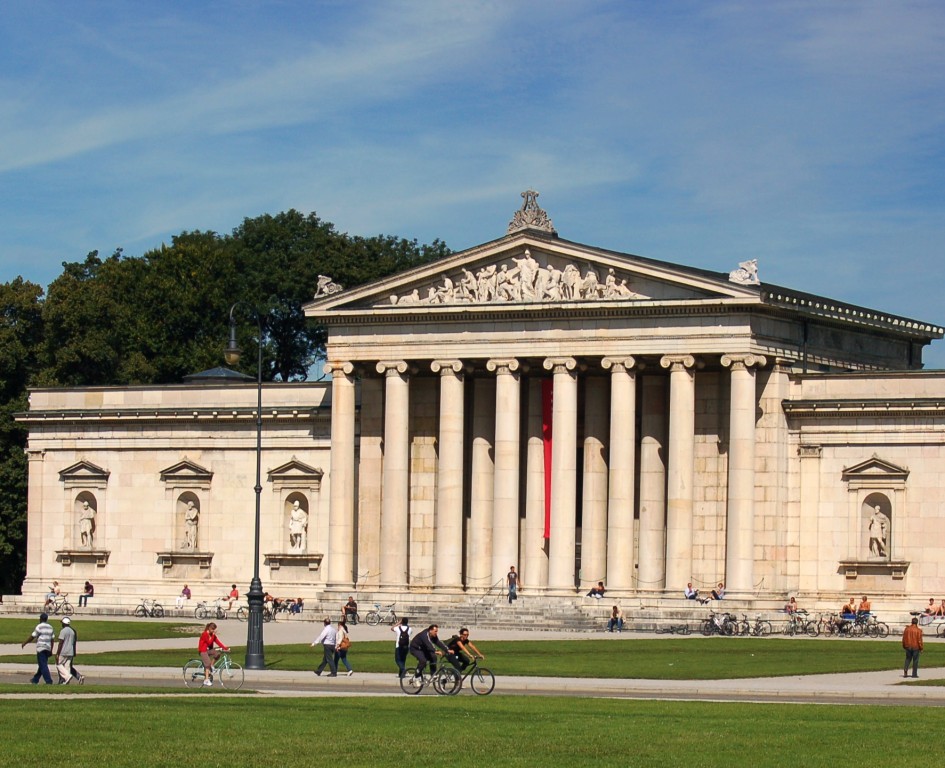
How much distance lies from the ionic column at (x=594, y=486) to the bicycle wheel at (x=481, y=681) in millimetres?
41876

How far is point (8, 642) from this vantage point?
81.4m

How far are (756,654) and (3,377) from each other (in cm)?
6427

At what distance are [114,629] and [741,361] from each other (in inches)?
1160

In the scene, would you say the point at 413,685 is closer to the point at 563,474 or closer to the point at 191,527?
the point at 563,474

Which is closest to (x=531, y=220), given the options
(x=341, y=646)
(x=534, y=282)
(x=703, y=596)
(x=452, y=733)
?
(x=534, y=282)

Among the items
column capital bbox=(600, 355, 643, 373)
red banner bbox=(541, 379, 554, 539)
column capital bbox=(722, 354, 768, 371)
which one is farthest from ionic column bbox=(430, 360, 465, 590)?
column capital bbox=(722, 354, 768, 371)

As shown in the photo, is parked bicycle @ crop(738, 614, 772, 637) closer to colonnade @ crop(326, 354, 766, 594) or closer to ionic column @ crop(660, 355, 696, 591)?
colonnade @ crop(326, 354, 766, 594)

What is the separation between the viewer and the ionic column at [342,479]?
102812mm

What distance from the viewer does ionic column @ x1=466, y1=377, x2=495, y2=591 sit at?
101 metres

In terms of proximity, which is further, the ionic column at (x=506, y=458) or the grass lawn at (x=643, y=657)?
the ionic column at (x=506, y=458)

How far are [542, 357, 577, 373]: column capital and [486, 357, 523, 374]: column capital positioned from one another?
5.31ft

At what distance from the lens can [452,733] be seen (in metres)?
43.0

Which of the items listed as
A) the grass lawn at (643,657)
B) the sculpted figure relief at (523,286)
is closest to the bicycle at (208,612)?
the sculpted figure relief at (523,286)

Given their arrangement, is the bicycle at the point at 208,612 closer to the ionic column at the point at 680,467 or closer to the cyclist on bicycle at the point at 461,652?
the ionic column at the point at 680,467
